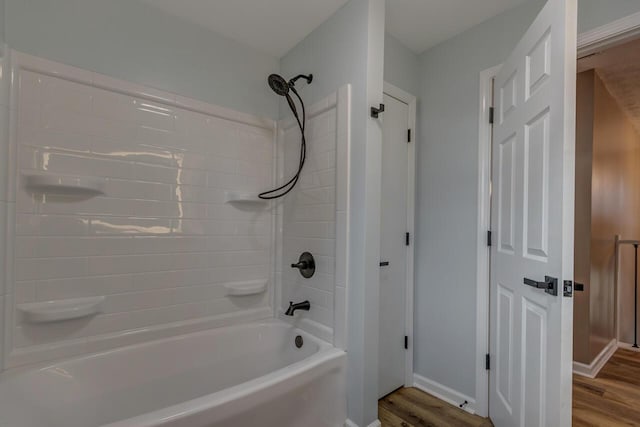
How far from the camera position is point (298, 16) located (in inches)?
71.1

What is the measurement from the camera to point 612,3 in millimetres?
1423

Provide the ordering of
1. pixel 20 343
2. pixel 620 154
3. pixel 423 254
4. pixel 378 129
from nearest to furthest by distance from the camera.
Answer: pixel 20 343, pixel 378 129, pixel 423 254, pixel 620 154

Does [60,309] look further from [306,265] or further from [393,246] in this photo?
[393,246]

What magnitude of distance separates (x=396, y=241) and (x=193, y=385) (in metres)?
1.58

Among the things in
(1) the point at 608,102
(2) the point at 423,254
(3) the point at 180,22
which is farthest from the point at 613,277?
(3) the point at 180,22

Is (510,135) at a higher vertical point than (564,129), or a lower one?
higher

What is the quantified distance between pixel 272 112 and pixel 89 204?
4.29 ft

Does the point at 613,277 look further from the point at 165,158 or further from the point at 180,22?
the point at 180,22

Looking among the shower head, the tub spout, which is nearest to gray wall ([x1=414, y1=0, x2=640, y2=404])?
the tub spout

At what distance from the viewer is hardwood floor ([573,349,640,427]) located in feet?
6.04

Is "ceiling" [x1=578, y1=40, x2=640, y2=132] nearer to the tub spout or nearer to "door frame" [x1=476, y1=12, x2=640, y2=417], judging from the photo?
"door frame" [x1=476, y1=12, x2=640, y2=417]

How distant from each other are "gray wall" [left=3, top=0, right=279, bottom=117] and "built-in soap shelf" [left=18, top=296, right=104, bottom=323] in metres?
1.20

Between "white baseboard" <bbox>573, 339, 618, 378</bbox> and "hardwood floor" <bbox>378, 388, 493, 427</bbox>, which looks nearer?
"hardwood floor" <bbox>378, 388, 493, 427</bbox>

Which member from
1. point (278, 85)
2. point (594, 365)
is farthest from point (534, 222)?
point (594, 365)
